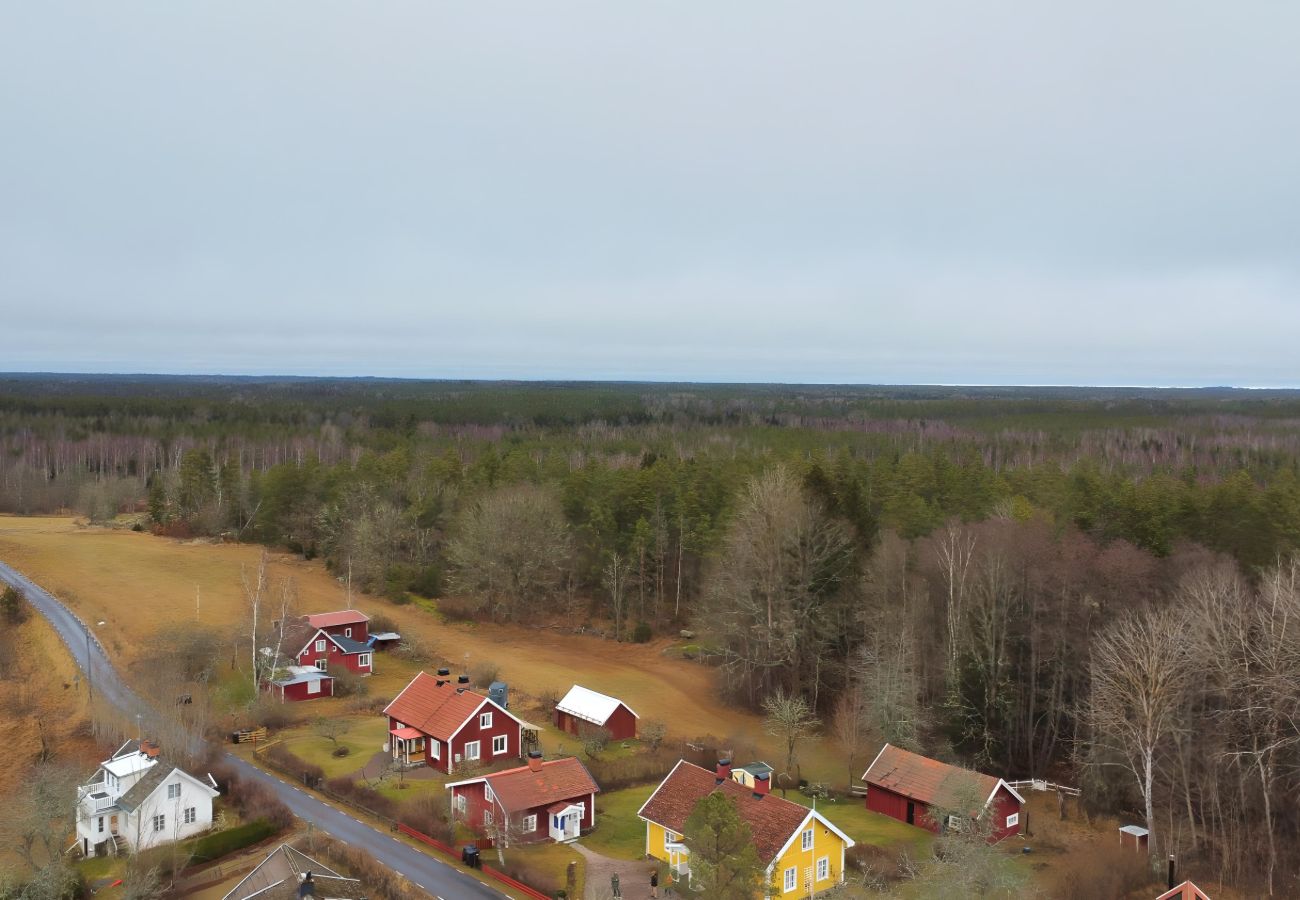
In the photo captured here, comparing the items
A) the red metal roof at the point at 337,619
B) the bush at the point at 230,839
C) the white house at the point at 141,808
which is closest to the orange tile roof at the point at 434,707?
the bush at the point at 230,839

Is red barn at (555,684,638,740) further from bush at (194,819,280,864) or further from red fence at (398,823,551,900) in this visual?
bush at (194,819,280,864)

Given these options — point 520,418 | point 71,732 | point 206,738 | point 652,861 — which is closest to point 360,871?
point 652,861

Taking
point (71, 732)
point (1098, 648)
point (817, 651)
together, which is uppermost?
point (1098, 648)

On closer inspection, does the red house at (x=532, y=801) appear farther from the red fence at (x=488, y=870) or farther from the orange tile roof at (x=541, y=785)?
the red fence at (x=488, y=870)

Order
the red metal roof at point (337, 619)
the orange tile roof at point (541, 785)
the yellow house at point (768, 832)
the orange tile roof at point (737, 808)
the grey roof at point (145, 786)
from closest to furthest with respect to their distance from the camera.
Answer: the yellow house at point (768, 832)
the orange tile roof at point (737, 808)
the grey roof at point (145, 786)
the orange tile roof at point (541, 785)
the red metal roof at point (337, 619)

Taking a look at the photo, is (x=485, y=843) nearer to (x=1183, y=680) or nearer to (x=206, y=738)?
(x=206, y=738)

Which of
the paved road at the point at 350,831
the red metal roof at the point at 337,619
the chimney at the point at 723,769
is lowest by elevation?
the paved road at the point at 350,831
